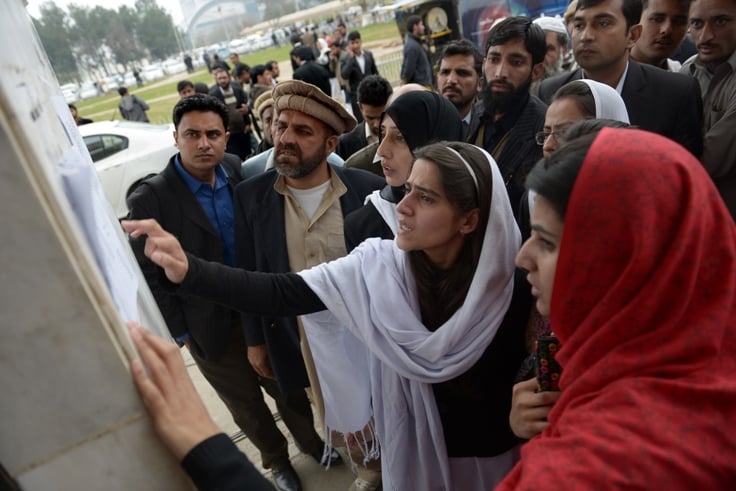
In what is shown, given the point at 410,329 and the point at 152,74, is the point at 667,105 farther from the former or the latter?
the point at 152,74

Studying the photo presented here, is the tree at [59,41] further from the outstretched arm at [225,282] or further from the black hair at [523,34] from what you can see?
the outstretched arm at [225,282]

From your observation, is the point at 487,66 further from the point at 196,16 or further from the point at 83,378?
the point at 196,16

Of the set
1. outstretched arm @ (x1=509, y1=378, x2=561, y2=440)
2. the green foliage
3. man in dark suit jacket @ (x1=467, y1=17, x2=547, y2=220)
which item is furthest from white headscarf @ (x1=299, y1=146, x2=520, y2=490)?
the green foliage

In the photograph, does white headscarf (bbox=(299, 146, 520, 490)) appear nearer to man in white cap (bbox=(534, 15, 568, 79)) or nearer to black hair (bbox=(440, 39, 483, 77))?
black hair (bbox=(440, 39, 483, 77))

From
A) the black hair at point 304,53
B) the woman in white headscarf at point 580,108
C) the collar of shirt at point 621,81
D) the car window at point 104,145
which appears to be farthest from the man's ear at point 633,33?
the black hair at point 304,53

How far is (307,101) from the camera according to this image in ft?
7.57

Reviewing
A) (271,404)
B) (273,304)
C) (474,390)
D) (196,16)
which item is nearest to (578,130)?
(474,390)

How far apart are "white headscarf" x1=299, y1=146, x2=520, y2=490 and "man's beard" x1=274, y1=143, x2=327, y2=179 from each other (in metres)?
0.65

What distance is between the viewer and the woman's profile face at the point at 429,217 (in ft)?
4.98

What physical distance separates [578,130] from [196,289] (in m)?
1.20

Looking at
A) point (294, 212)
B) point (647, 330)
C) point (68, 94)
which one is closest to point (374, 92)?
point (294, 212)

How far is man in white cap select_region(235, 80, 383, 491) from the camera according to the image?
2170 mm

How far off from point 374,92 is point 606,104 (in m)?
1.69

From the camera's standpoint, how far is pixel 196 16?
94.6m
